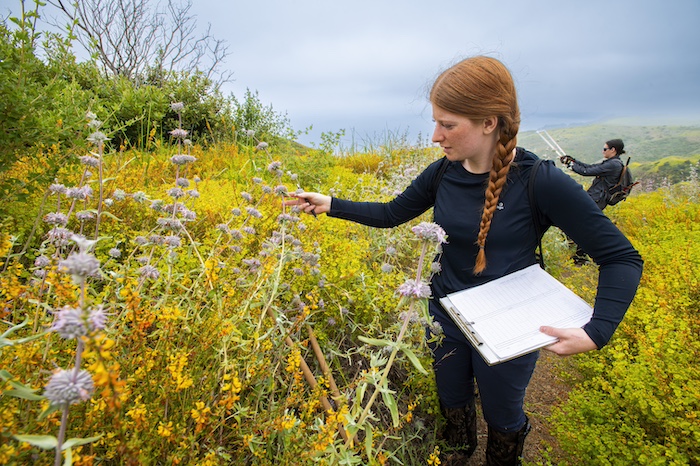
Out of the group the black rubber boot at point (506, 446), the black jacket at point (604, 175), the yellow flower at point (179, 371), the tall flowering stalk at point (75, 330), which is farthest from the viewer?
the black jacket at point (604, 175)

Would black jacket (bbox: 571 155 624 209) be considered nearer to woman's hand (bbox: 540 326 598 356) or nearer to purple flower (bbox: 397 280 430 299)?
woman's hand (bbox: 540 326 598 356)

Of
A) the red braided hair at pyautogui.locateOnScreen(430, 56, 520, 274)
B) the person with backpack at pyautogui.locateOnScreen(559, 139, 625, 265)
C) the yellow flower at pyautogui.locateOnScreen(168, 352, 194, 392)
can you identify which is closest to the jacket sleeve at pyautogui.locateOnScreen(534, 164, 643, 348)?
the red braided hair at pyautogui.locateOnScreen(430, 56, 520, 274)

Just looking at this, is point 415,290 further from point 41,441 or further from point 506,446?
point 506,446

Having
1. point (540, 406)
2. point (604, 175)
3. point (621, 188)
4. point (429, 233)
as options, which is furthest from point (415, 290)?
point (621, 188)

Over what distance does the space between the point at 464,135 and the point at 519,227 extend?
515mm

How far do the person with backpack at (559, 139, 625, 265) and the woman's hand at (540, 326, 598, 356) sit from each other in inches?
254

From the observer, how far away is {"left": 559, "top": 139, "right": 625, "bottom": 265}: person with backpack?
7289 mm

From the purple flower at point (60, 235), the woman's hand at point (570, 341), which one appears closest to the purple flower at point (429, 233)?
the woman's hand at point (570, 341)

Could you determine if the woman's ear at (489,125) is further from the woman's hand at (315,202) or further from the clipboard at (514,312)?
the woman's hand at (315,202)

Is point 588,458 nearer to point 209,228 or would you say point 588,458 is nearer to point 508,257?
point 508,257

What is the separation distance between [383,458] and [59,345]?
1235 mm

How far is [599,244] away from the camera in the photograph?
5.64 feet

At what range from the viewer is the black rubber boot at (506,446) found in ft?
7.07

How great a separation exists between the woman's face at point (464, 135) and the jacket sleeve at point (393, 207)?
0.40m
